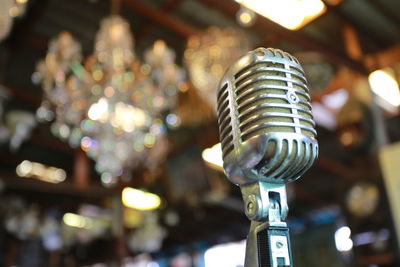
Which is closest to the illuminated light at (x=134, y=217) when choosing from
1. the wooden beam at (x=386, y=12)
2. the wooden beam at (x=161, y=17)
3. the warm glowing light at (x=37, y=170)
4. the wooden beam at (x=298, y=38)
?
the warm glowing light at (x=37, y=170)

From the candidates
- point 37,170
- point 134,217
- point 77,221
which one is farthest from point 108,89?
point 77,221

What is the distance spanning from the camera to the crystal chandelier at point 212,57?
12.2 feet

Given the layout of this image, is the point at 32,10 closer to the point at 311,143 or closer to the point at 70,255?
the point at 311,143

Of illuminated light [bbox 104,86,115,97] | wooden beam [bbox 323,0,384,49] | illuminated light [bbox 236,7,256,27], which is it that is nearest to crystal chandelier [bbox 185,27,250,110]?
illuminated light [bbox 236,7,256,27]

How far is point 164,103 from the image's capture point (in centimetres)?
399

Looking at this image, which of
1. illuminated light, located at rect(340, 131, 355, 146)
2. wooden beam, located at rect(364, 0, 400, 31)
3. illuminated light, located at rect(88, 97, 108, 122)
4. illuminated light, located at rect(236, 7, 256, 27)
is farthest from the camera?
illuminated light, located at rect(340, 131, 355, 146)

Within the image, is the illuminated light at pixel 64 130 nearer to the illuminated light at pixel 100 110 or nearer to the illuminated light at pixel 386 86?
the illuminated light at pixel 100 110

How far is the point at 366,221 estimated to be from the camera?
15.5 ft

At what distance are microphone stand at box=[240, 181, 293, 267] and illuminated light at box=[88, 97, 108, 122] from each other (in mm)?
2944

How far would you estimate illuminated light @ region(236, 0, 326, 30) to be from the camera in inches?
131

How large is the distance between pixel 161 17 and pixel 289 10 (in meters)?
1.32

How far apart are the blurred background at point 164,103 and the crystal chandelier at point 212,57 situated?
0.05ft

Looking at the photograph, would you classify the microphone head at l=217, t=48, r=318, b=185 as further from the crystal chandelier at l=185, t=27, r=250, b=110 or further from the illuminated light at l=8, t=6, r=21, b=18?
the crystal chandelier at l=185, t=27, r=250, b=110

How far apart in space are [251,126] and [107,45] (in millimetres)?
2955
